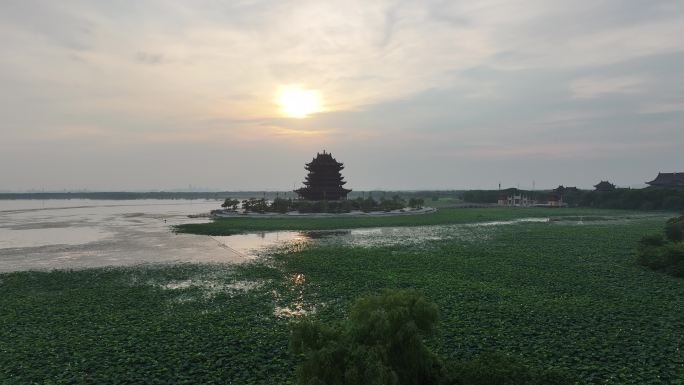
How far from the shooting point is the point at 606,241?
84.3 feet

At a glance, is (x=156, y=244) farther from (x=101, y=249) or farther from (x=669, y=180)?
(x=669, y=180)

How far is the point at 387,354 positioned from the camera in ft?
17.7

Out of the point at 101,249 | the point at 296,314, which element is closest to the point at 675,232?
the point at 296,314

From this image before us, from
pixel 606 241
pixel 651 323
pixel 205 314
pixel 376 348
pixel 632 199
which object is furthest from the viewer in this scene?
pixel 632 199

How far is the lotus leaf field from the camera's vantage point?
823cm

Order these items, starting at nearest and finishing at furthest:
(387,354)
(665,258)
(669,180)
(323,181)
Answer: (387,354) < (665,258) < (323,181) < (669,180)

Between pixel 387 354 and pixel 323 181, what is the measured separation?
57390 mm

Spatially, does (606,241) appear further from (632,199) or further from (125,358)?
(632,199)

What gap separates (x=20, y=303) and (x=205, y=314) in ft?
20.9

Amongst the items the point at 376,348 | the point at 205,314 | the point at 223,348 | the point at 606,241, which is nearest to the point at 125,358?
the point at 223,348

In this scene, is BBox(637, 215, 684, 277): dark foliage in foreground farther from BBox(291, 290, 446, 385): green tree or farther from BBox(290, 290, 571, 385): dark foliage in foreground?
BBox(291, 290, 446, 385): green tree

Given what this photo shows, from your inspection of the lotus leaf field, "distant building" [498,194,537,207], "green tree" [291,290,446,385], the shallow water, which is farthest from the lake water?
"distant building" [498,194,537,207]

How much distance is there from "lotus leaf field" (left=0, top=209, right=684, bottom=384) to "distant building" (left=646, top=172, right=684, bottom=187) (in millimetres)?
72084

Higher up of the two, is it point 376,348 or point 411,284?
point 376,348
